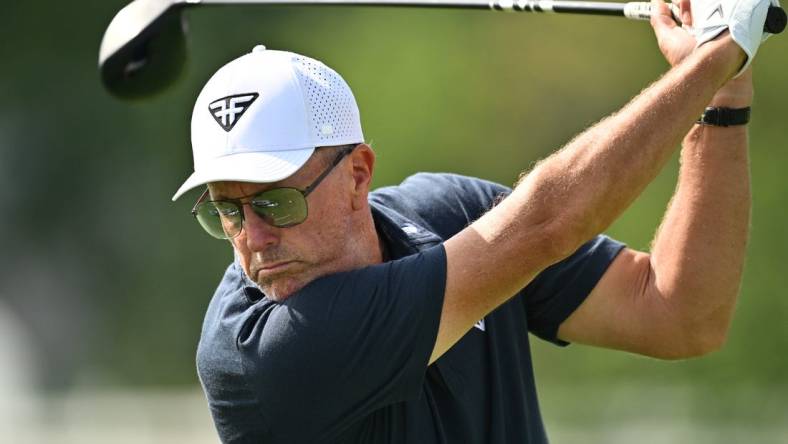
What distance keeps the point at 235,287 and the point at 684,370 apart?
5.97 metres

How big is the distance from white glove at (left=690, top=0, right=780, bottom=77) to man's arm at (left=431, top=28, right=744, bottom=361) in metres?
0.03

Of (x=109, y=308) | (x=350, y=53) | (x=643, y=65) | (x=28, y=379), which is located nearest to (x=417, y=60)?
(x=350, y=53)

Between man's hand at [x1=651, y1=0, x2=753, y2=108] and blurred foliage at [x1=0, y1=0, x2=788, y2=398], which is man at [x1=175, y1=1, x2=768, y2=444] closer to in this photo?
man's hand at [x1=651, y1=0, x2=753, y2=108]

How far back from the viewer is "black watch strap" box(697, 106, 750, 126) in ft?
12.2

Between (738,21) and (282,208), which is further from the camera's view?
(282,208)

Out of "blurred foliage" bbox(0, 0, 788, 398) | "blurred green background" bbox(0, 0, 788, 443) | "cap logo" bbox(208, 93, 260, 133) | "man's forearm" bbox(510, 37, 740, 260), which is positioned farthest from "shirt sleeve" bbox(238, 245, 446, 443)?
"blurred foliage" bbox(0, 0, 788, 398)

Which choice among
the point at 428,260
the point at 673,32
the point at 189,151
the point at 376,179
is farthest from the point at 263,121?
the point at 189,151

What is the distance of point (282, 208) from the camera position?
3.52 meters

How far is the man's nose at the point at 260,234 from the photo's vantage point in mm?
3520

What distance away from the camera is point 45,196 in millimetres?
11562

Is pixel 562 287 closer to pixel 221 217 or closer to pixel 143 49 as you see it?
pixel 221 217

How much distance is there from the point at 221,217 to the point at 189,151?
25.3 ft

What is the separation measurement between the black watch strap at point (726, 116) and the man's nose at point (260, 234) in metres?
1.19

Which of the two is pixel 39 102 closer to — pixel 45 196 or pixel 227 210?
pixel 45 196
